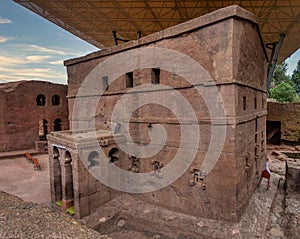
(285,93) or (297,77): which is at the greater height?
(297,77)

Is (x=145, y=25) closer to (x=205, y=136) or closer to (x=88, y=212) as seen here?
(x=205, y=136)

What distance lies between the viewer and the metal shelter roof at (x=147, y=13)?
14.1 meters

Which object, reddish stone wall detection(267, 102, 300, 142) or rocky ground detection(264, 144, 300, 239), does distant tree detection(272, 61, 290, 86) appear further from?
rocky ground detection(264, 144, 300, 239)

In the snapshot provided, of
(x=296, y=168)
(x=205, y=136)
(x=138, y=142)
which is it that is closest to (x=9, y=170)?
(x=138, y=142)

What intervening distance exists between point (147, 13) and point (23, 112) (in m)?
13.5

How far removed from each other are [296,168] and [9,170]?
17.4 meters

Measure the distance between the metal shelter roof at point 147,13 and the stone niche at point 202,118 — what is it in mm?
4610

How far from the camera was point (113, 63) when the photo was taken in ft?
39.3

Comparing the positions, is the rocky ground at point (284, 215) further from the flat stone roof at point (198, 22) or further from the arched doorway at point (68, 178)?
the arched doorway at point (68, 178)

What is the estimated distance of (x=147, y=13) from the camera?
15859mm

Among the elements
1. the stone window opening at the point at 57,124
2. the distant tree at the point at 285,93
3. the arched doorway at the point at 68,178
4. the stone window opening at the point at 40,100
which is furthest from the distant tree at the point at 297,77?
the arched doorway at the point at 68,178

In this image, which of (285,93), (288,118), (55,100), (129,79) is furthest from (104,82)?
(285,93)

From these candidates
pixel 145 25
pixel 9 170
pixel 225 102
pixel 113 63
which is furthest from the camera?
pixel 145 25

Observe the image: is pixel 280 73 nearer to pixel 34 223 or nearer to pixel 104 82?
pixel 104 82
